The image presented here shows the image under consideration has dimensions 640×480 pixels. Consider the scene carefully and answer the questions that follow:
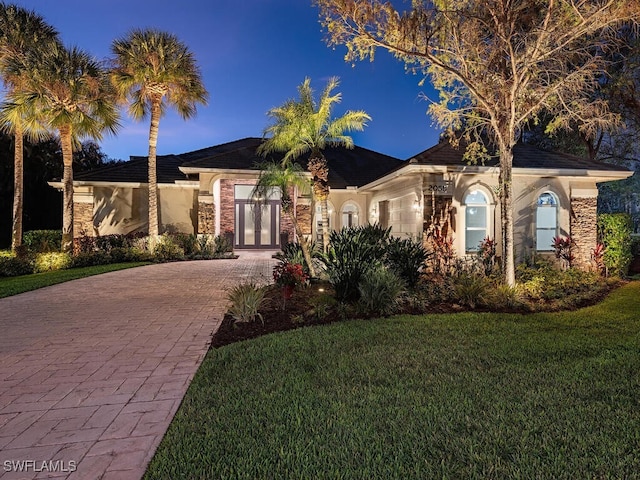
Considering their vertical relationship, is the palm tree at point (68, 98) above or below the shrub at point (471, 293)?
above

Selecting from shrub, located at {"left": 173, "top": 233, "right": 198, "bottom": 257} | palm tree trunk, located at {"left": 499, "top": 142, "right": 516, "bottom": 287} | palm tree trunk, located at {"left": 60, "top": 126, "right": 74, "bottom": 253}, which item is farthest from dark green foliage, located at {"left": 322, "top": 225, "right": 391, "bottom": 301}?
palm tree trunk, located at {"left": 60, "top": 126, "right": 74, "bottom": 253}

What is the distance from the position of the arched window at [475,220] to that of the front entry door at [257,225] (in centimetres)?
991

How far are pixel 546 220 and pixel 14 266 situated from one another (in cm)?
1857

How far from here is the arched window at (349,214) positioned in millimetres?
18900

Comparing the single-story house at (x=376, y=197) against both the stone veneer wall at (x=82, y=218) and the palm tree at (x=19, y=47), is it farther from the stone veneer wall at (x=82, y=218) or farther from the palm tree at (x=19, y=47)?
the palm tree at (x=19, y=47)

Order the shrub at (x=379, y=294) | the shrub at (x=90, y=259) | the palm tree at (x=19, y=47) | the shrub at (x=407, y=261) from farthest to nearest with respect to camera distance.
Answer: the shrub at (x=90, y=259) → the palm tree at (x=19, y=47) → the shrub at (x=407, y=261) → the shrub at (x=379, y=294)

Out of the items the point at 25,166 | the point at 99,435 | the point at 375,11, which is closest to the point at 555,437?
the point at 99,435

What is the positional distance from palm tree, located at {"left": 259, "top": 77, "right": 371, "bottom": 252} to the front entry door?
827cm

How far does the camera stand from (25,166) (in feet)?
73.6

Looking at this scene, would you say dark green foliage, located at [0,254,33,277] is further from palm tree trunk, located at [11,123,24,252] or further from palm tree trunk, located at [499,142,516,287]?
palm tree trunk, located at [499,142,516,287]

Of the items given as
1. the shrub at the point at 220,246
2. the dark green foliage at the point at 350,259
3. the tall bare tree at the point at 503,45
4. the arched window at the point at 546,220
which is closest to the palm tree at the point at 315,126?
the dark green foliage at the point at 350,259

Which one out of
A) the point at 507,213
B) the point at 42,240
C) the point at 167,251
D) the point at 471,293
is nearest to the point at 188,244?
the point at 167,251

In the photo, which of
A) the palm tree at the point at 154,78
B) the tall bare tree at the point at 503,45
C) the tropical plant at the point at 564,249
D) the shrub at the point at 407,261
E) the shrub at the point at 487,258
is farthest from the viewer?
the palm tree at the point at 154,78

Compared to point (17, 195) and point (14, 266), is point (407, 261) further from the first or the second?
point (17, 195)
